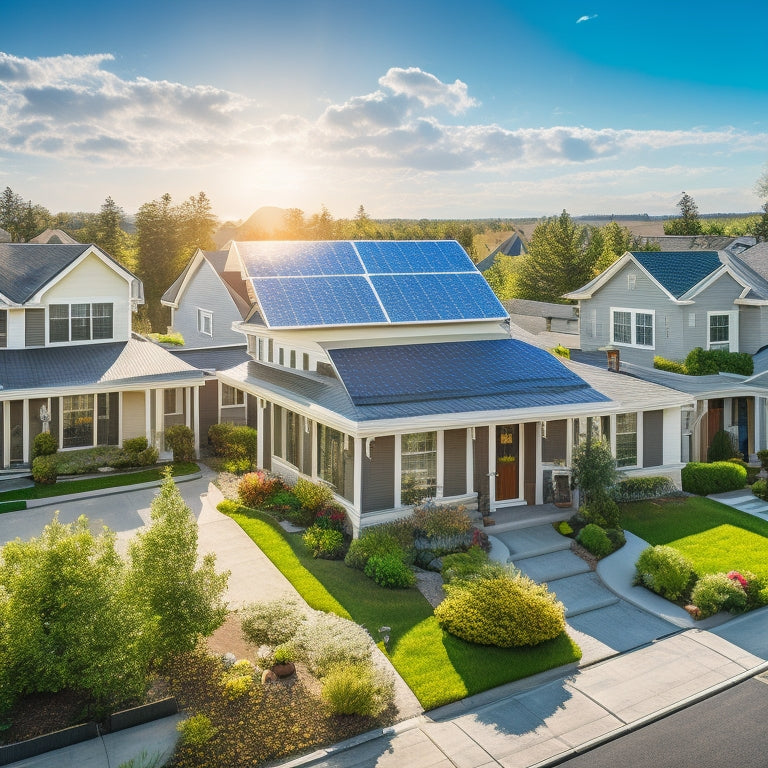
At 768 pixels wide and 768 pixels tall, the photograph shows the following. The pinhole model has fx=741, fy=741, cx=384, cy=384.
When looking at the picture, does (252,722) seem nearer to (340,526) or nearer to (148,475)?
(340,526)

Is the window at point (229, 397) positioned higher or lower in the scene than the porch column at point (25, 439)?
higher

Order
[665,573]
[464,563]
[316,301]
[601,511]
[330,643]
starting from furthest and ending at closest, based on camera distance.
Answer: [316,301] → [601,511] → [464,563] → [665,573] → [330,643]

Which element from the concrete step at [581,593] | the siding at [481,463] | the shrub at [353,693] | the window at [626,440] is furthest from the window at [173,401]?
the shrub at [353,693]

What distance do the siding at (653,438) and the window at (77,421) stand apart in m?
17.6

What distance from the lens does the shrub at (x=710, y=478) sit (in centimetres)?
2203

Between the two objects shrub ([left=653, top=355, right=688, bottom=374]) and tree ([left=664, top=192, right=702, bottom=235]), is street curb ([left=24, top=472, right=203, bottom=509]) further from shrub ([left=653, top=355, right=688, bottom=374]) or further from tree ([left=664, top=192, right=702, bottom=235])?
tree ([left=664, top=192, right=702, bottom=235])

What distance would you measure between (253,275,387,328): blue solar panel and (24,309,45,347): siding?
29.4 ft

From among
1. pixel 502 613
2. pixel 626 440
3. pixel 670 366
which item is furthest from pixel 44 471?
pixel 670 366

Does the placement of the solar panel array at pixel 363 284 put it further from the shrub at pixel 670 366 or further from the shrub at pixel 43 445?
the shrub at pixel 43 445

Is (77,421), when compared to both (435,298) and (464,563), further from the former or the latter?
(464,563)

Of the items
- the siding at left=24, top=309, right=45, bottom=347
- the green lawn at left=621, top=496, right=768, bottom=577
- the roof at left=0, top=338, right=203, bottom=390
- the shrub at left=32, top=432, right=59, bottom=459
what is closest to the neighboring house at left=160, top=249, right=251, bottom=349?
the roof at left=0, top=338, right=203, bottom=390

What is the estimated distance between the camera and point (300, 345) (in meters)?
22.3

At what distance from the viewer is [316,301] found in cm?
2227

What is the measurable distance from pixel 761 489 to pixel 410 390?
37.0 feet
